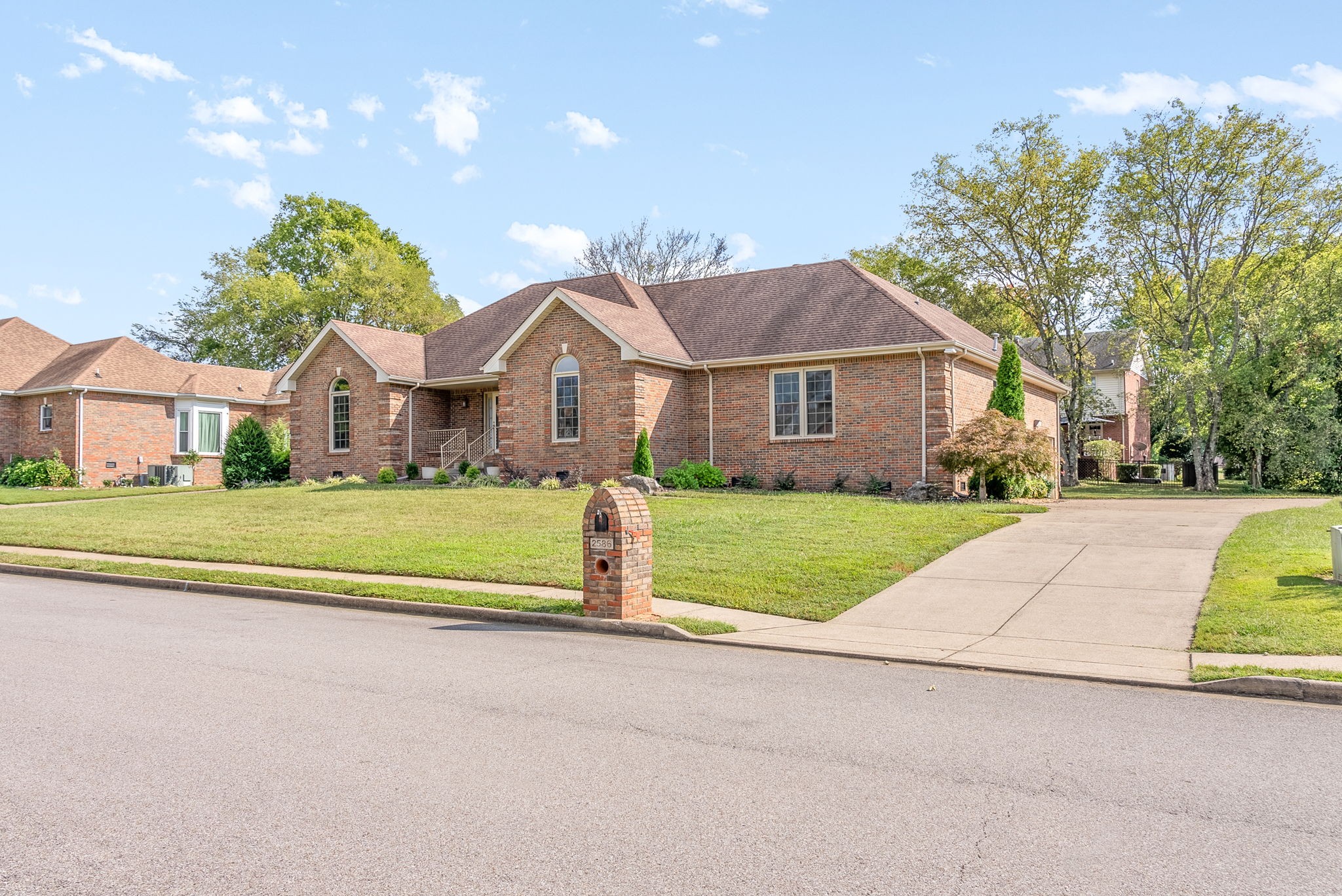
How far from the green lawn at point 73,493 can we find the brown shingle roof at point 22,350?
5885mm

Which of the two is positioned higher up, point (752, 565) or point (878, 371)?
point (878, 371)

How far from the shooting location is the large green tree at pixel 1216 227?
30500 millimetres

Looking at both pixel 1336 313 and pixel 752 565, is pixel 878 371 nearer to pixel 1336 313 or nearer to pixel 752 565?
pixel 752 565

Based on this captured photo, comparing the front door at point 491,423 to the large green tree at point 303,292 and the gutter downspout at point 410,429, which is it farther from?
the large green tree at point 303,292

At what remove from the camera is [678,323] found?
Answer: 92.6 feet

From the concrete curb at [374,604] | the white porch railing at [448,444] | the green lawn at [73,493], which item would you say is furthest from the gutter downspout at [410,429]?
the concrete curb at [374,604]

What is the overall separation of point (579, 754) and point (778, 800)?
133 centimetres

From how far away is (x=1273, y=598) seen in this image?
10.1m

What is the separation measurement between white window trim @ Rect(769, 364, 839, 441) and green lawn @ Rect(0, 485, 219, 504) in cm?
1872

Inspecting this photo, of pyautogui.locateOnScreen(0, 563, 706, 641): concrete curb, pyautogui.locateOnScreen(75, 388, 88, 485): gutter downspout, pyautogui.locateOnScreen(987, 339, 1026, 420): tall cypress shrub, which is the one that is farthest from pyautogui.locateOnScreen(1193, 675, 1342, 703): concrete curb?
pyautogui.locateOnScreen(75, 388, 88, 485): gutter downspout

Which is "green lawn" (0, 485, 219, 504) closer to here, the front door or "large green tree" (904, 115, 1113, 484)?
the front door

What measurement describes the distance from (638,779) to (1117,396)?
5397 cm

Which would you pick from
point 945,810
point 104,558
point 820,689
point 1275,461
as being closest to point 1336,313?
point 1275,461

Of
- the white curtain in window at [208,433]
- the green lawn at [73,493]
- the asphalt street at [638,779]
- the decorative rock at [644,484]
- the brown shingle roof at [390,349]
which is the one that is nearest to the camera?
the asphalt street at [638,779]
